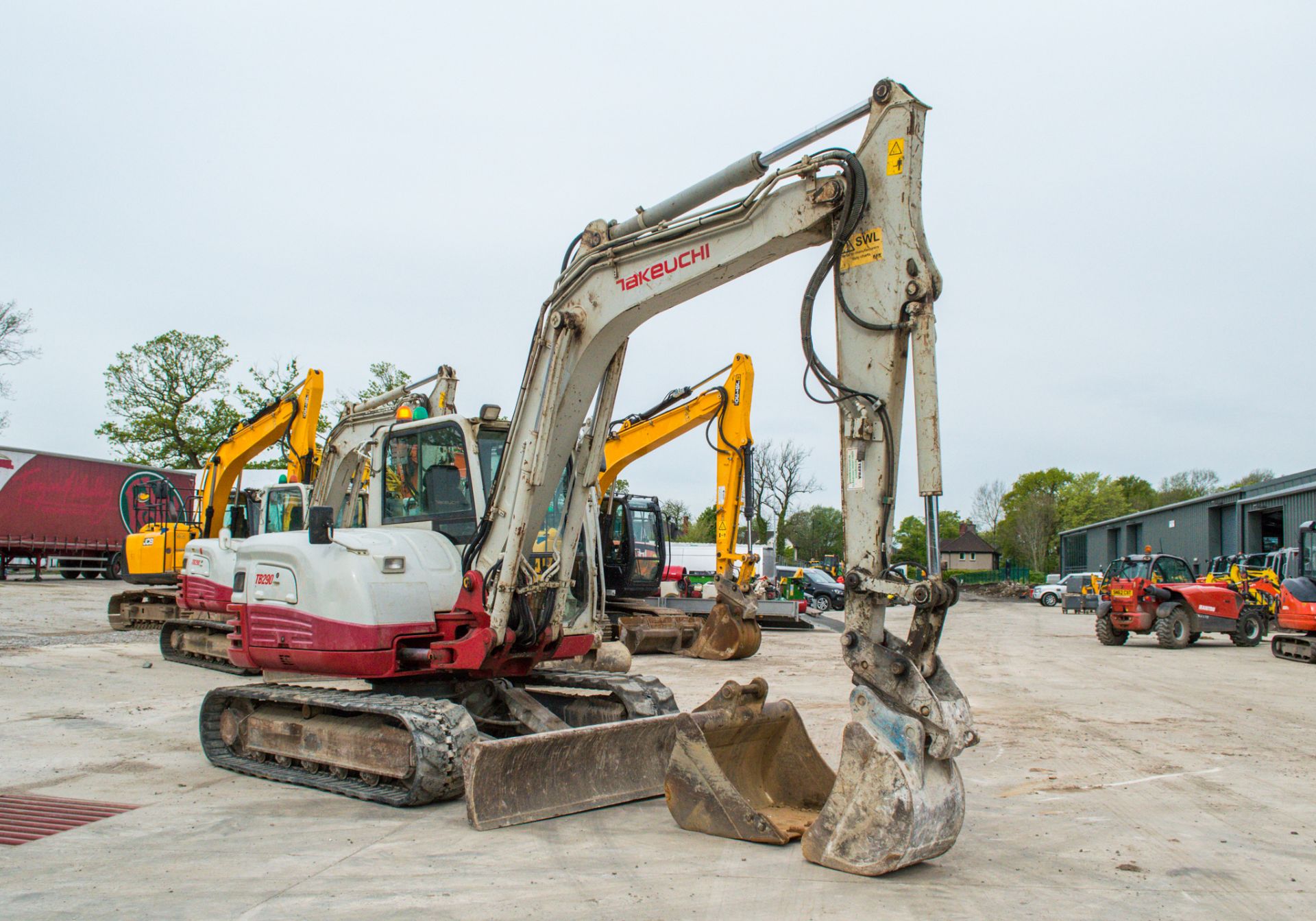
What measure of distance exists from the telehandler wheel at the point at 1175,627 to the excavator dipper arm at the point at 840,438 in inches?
675

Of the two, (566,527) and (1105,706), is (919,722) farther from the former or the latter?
(1105,706)

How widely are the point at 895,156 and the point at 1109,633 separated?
18.4 meters

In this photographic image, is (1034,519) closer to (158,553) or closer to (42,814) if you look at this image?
(158,553)

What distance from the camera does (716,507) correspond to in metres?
17.1

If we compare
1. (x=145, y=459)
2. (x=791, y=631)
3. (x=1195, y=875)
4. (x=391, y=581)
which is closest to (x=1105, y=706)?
(x=1195, y=875)

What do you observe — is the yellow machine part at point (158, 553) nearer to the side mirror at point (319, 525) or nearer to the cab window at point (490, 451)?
the side mirror at point (319, 525)

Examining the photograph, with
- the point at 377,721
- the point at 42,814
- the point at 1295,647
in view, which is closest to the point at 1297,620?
the point at 1295,647

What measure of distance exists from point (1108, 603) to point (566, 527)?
55.7 ft

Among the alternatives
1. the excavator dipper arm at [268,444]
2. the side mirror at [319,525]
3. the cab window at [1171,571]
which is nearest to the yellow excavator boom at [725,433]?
the excavator dipper arm at [268,444]

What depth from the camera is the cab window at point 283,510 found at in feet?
43.0

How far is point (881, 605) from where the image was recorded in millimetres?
5051

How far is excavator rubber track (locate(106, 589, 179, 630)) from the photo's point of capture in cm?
1714

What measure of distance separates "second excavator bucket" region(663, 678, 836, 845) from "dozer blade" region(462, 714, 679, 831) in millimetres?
573

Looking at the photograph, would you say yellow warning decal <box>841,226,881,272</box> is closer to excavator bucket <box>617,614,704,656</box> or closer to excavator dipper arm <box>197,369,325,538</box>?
excavator dipper arm <box>197,369,325,538</box>
